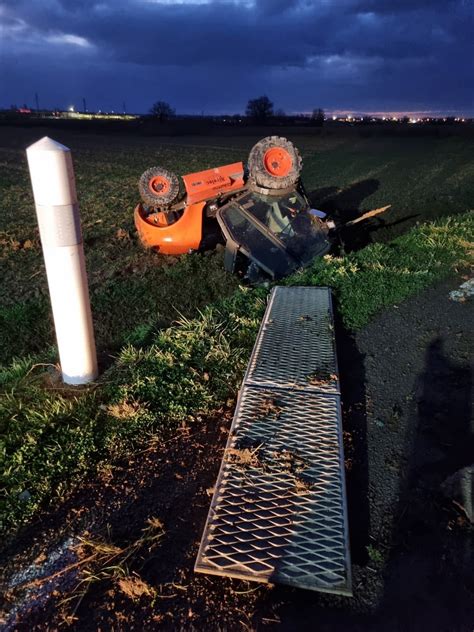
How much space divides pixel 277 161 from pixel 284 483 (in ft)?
22.8

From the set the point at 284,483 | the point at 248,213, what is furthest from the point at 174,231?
the point at 284,483

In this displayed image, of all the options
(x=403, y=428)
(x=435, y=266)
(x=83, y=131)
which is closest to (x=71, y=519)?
(x=403, y=428)

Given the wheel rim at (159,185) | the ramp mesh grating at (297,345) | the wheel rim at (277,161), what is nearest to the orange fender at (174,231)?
the wheel rim at (159,185)

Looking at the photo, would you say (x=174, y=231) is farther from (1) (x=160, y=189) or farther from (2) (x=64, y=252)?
(2) (x=64, y=252)

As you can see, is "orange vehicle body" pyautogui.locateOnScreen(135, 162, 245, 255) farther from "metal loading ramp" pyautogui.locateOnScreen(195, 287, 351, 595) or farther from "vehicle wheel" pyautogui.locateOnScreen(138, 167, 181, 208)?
"metal loading ramp" pyautogui.locateOnScreen(195, 287, 351, 595)

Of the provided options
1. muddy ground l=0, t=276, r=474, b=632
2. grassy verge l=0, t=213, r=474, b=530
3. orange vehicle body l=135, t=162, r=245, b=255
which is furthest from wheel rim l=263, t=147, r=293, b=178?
muddy ground l=0, t=276, r=474, b=632

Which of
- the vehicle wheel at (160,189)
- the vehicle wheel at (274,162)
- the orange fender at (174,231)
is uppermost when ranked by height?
the vehicle wheel at (274,162)

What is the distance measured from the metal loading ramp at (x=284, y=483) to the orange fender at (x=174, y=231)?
5060 mm

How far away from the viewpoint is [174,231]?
874cm

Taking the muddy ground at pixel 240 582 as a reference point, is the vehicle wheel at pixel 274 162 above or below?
above

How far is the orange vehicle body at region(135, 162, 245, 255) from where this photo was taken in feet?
27.7

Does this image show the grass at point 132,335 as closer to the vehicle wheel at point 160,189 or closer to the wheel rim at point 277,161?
the vehicle wheel at point 160,189

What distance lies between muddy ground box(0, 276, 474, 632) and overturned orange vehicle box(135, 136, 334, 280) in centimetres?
468

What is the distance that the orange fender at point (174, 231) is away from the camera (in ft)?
28.3
